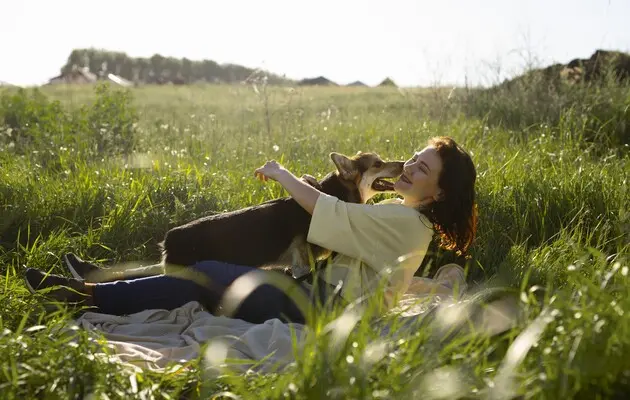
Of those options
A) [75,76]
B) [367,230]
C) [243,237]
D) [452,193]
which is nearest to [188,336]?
[243,237]

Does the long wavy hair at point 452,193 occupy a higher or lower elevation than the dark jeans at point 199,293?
higher

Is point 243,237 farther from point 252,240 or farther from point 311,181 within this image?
point 311,181

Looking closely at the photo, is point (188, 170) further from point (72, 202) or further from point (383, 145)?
point (383, 145)

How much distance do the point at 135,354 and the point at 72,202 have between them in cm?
225

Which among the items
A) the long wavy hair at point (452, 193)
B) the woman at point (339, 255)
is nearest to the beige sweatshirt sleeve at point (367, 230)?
the woman at point (339, 255)

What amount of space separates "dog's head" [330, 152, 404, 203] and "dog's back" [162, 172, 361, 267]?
0.37 meters

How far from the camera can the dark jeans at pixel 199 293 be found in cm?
371

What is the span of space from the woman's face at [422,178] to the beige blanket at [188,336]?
1.83 feet

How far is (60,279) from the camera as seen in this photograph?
12.3 feet

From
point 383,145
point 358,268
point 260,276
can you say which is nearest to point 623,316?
point 358,268

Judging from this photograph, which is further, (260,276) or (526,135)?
(526,135)

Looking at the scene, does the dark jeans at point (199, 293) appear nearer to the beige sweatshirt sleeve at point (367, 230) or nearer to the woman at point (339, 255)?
the woman at point (339, 255)

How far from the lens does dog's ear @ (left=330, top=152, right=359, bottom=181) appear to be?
412cm

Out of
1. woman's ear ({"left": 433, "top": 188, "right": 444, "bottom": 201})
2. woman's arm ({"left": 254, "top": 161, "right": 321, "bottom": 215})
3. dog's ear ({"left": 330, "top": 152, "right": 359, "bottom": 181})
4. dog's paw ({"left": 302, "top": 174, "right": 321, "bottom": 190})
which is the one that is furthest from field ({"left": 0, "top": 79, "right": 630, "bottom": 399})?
woman's arm ({"left": 254, "top": 161, "right": 321, "bottom": 215})
